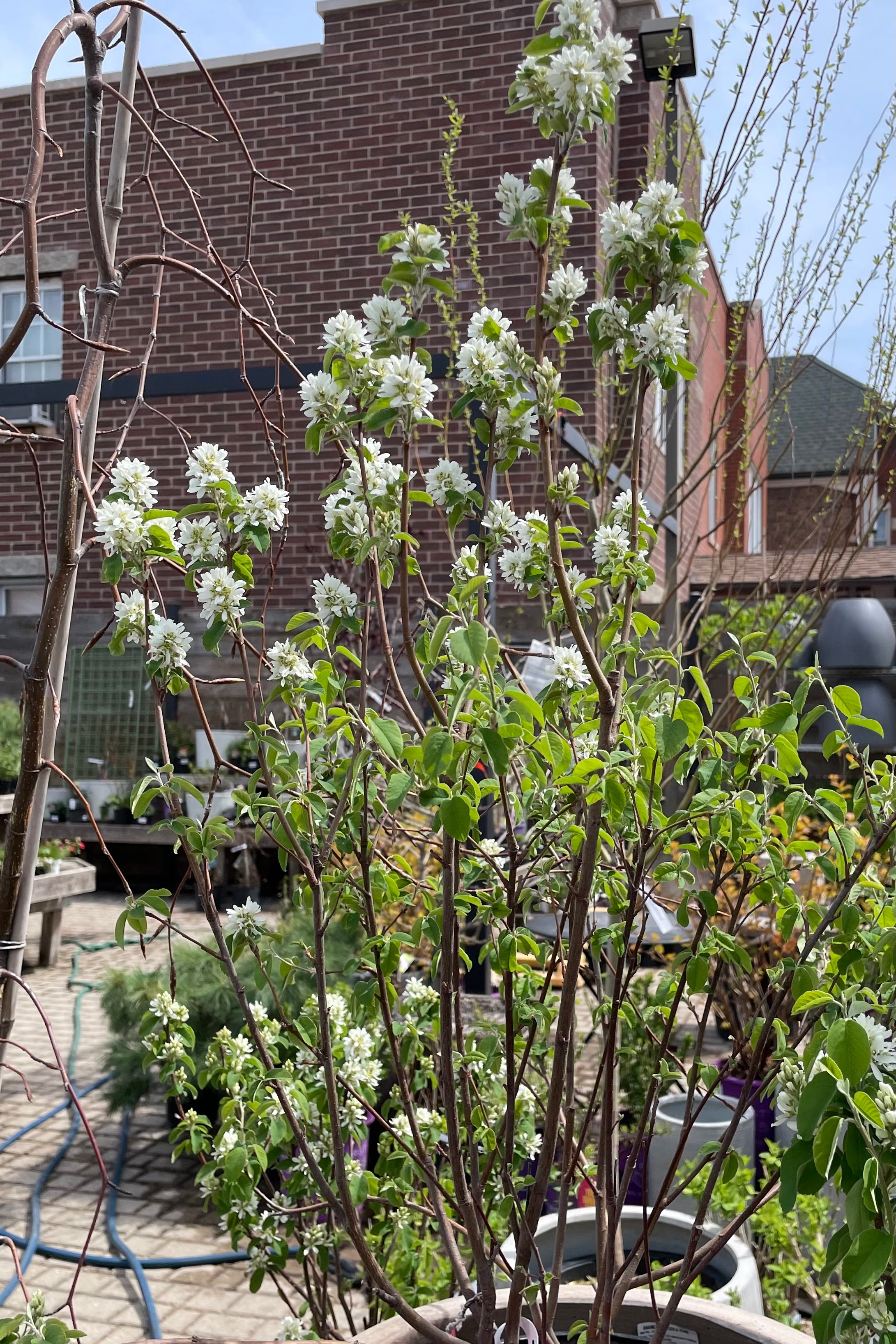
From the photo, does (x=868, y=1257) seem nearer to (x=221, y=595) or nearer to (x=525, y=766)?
(x=525, y=766)

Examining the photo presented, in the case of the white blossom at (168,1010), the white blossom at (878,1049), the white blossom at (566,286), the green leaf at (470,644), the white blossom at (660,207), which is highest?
the white blossom at (660,207)

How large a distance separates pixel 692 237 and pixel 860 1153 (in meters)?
0.93

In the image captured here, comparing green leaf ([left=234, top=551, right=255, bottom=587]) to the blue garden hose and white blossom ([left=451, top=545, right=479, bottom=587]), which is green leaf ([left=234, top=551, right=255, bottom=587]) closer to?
white blossom ([left=451, top=545, right=479, bottom=587])

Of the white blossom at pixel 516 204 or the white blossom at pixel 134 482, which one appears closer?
the white blossom at pixel 516 204

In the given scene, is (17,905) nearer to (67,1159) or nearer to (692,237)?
(692,237)

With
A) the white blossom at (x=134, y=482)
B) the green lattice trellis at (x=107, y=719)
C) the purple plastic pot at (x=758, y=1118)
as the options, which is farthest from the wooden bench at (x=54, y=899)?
the white blossom at (x=134, y=482)

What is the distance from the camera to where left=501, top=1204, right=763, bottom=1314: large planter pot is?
2188 mm

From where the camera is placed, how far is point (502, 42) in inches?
349

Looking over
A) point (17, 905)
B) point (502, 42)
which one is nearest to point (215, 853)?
point (17, 905)

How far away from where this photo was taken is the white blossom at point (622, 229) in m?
1.28

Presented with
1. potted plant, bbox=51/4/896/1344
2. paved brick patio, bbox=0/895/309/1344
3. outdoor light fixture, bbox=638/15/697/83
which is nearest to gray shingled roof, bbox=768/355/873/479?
outdoor light fixture, bbox=638/15/697/83

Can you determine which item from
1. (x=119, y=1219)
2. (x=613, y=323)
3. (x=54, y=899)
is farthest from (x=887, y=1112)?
(x=54, y=899)

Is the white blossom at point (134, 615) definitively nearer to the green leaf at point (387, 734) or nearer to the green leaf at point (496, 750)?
the green leaf at point (387, 734)

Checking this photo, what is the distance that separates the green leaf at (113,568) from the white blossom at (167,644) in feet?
0.31
